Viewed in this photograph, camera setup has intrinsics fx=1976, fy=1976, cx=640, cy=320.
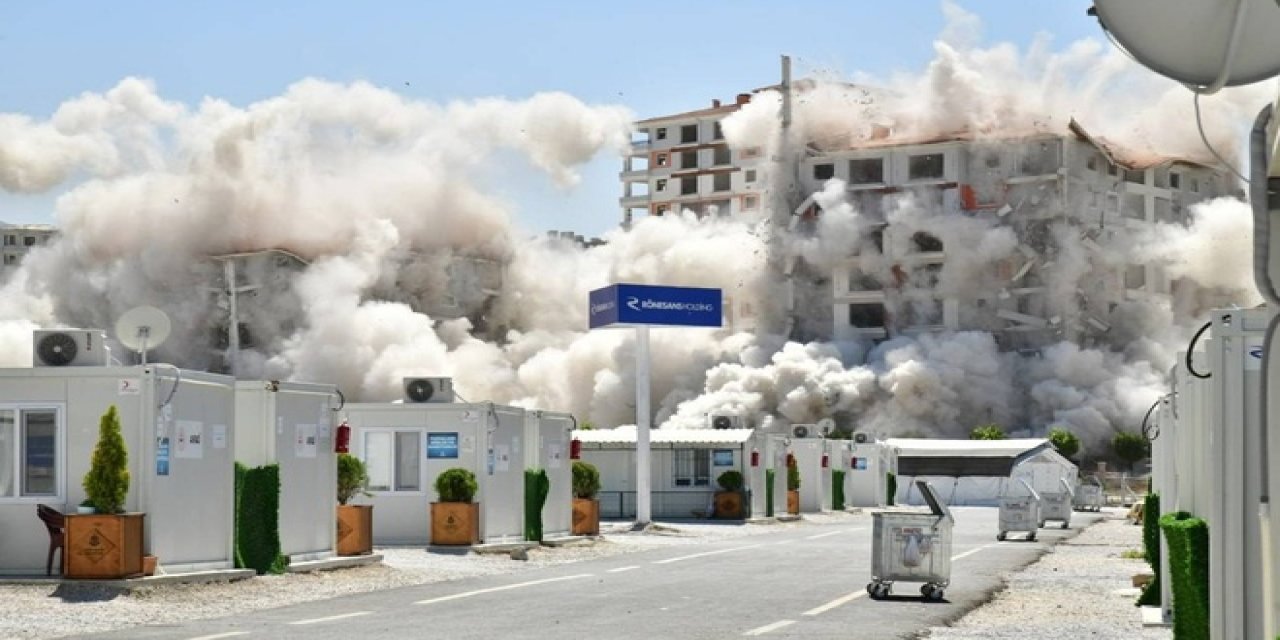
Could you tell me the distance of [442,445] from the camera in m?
38.7

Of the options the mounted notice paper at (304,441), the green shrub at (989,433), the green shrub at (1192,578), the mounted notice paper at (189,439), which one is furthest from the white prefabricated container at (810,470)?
the green shrub at (1192,578)

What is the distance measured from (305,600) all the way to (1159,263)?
10573 cm

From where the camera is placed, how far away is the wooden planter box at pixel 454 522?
37.4m

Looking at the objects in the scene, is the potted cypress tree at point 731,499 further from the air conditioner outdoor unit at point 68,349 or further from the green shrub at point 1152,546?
the air conditioner outdoor unit at point 68,349

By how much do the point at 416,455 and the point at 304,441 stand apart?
8050 millimetres

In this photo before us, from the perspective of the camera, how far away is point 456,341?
12119cm

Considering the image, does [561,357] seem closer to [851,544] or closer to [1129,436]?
[1129,436]

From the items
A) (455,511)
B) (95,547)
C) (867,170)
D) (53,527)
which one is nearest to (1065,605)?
(95,547)

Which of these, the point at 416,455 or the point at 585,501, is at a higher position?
the point at 416,455

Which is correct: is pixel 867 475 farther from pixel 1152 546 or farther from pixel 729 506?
pixel 1152 546

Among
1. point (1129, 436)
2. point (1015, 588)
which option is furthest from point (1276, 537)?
point (1129, 436)

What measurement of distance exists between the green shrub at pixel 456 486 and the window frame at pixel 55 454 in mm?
13141

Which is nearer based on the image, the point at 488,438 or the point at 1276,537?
the point at 1276,537

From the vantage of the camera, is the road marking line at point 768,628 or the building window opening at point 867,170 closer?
the road marking line at point 768,628
